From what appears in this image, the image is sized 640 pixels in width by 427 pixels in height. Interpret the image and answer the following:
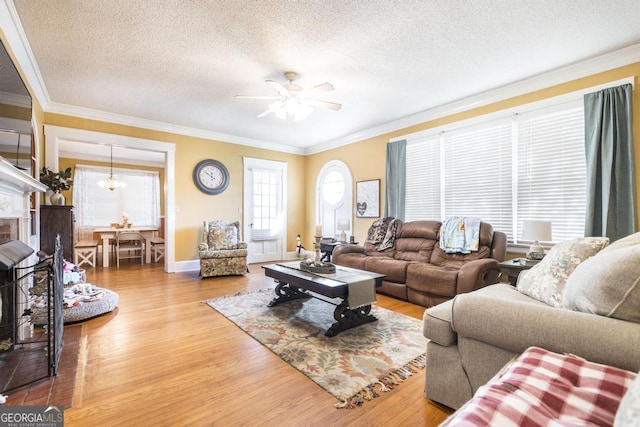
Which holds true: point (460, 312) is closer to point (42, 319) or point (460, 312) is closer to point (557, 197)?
point (557, 197)

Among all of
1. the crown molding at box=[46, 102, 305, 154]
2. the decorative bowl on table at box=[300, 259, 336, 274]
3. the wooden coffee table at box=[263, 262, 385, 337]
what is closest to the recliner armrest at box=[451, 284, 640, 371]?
the wooden coffee table at box=[263, 262, 385, 337]

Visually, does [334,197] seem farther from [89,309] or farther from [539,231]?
[89,309]

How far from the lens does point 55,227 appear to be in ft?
12.8

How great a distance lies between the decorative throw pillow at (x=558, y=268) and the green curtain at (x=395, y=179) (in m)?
3.02

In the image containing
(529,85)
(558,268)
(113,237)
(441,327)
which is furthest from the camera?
(113,237)

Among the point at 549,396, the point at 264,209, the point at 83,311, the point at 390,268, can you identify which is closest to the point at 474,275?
the point at 390,268

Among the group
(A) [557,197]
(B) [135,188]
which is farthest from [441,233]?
(B) [135,188]

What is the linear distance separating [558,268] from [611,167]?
1947 millimetres

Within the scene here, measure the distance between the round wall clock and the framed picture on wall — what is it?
269 cm

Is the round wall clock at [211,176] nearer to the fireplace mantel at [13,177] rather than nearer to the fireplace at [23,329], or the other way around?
the fireplace mantel at [13,177]

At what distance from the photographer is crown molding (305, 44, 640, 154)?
2957 mm

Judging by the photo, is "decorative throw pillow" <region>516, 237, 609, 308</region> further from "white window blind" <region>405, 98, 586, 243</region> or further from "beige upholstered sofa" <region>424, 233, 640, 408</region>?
"white window blind" <region>405, 98, 586, 243</region>

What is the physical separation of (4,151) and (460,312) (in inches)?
118

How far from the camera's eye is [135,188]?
802 cm
